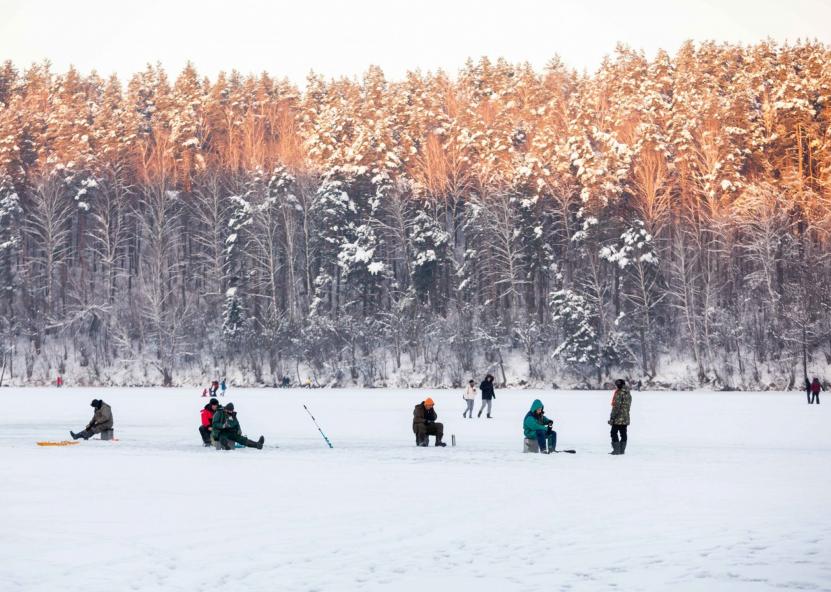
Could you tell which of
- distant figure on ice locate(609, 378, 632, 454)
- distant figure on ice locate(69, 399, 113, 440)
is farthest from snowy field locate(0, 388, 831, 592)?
distant figure on ice locate(69, 399, 113, 440)

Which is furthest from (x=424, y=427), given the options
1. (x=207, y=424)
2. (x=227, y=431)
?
(x=207, y=424)

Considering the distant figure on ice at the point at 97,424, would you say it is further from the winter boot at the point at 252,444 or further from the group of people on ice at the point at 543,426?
the group of people on ice at the point at 543,426

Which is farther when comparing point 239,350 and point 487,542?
point 239,350

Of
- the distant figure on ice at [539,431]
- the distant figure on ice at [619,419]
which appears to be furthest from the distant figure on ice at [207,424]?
the distant figure on ice at [619,419]

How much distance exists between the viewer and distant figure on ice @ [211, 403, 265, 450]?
23.2 meters

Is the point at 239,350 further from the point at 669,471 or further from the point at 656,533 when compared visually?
the point at 656,533

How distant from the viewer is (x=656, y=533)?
11812 mm

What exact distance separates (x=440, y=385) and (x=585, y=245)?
44.4ft

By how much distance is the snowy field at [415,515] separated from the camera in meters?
9.76

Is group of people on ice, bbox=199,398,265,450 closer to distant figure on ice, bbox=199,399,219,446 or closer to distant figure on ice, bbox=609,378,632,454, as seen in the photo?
distant figure on ice, bbox=199,399,219,446

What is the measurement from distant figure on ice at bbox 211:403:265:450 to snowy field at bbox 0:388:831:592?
31.0 inches

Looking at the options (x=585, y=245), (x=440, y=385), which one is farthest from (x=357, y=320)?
(x=585, y=245)

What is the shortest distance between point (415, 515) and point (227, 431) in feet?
35.1

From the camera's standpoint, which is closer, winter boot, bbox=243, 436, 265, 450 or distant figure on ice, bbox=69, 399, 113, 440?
winter boot, bbox=243, 436, 265, 450
